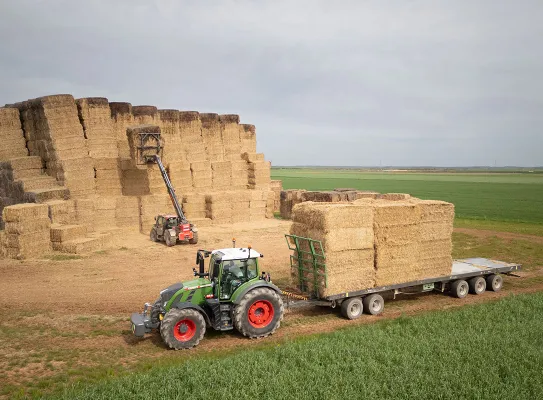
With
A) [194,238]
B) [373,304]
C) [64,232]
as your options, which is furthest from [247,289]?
[64,232]

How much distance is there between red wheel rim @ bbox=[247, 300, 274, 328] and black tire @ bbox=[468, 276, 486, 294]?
780 cm

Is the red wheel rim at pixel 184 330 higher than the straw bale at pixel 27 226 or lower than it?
lower

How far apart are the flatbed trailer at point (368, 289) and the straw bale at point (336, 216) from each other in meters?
0.57

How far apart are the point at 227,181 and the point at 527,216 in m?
25.3

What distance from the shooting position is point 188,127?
105ft

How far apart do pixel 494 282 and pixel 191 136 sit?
2315 cm

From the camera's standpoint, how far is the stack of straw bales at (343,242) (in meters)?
12.1

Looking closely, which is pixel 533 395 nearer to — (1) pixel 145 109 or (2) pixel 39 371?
(2) pixel 39 371

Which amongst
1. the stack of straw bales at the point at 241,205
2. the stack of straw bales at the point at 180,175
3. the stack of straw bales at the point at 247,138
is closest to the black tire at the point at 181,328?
the stack of straw bales at the point at 180,175

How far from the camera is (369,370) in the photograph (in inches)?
334

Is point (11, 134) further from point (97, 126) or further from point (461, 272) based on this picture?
point (461, 272)

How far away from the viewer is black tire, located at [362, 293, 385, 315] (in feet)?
41.4

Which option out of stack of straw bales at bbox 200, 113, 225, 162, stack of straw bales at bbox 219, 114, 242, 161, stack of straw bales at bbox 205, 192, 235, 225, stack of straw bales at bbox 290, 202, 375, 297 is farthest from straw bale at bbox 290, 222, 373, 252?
stack of straw bales at bbox 219, 114, 242, 161

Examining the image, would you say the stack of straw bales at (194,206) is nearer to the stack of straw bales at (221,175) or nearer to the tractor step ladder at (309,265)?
the stack of straw bales at (221,175)
